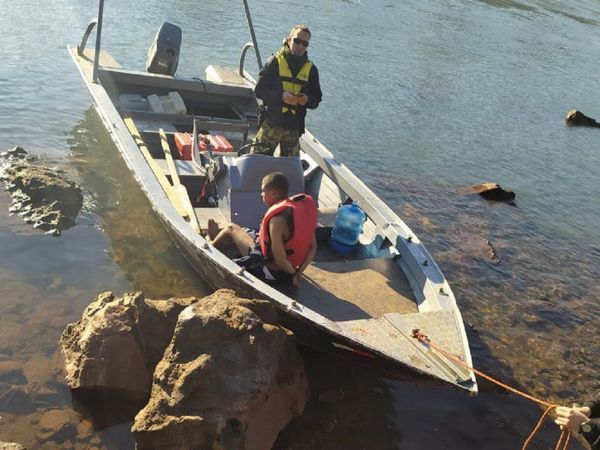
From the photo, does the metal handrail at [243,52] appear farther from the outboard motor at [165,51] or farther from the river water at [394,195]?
the river water at [394,195]

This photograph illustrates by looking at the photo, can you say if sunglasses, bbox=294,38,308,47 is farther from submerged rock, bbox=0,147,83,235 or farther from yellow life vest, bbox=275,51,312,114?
submerged rock, bbox=0,147,83,235

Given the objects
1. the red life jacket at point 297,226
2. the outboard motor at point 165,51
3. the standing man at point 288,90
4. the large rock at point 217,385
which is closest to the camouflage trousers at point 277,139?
the standing man at point 288,90

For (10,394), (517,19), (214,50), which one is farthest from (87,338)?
(517,19)

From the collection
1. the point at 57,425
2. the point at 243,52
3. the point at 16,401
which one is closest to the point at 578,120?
the point at 243,52

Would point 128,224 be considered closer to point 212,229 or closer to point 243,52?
point 212,229

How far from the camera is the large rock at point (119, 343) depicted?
5.11m

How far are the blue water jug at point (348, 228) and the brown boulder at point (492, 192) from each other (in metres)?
4.94

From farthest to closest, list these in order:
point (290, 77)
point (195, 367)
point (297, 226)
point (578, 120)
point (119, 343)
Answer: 1. point (578, 120)
2. point (290, 77)
3. point (297, 226)
4. point (119, 343)
5. point (195, 367)

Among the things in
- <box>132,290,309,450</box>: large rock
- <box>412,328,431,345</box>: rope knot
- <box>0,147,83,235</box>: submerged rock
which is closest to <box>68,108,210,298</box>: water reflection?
<box>0,147,83,235</box>: submerged rock

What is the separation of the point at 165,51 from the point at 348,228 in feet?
18.9

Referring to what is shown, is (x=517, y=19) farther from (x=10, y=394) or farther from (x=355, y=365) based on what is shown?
(x=10, y=394)

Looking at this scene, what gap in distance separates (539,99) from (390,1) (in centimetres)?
1193

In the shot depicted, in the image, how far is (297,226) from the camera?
18.7 ft

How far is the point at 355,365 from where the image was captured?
5855mm
